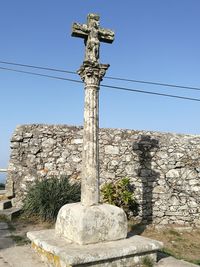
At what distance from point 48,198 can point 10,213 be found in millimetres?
890

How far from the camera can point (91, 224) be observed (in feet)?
13.9

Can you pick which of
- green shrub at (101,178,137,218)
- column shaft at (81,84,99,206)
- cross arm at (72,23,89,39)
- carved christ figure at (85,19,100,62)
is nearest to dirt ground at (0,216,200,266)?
green shrub at (101,178,137,218)

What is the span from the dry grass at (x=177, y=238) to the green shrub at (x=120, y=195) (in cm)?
52

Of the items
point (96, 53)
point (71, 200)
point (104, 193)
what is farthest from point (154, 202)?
point (96, 53)

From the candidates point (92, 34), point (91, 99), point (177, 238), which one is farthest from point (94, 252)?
point (177, 238)

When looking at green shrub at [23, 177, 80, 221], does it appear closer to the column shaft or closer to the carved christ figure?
the column shaft

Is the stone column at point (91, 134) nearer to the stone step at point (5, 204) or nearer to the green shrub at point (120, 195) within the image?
the green shrub at point (120, 195)

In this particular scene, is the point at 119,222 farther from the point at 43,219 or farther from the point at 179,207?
the point at 179,207

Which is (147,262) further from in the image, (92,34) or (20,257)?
(92,34)

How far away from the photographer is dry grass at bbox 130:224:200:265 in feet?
21.3

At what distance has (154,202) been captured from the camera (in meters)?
8.62

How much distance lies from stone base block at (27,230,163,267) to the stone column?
63cm

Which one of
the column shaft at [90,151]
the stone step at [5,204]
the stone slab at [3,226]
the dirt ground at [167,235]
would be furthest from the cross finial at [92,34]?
the stone step at [5,204]

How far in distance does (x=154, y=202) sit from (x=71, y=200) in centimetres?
230
